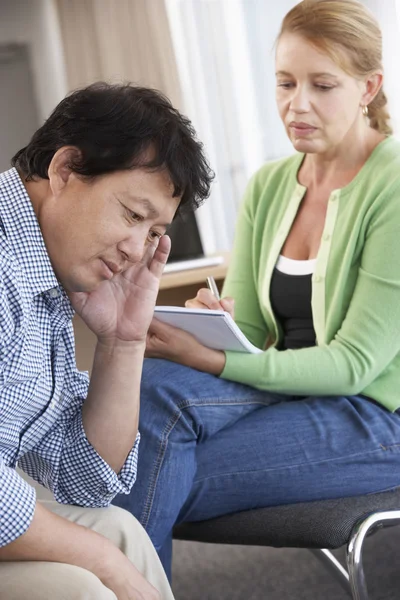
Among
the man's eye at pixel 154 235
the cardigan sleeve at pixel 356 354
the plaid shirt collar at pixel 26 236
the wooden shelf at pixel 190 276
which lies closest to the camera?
the plaid shirt collar at pixel 26 236

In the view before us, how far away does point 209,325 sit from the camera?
1458 mm

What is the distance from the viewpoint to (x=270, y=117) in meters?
3.99

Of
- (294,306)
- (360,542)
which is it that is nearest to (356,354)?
(294,306)

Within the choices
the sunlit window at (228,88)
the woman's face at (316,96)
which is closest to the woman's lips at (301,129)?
the woman's face at (316,96)

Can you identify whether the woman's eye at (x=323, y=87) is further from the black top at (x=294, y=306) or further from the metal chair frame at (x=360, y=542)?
the metal chair frame at (x=360, y=542)

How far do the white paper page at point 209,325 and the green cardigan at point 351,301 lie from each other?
3 centimetres

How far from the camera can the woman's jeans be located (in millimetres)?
1401

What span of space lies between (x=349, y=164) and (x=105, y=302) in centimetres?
70

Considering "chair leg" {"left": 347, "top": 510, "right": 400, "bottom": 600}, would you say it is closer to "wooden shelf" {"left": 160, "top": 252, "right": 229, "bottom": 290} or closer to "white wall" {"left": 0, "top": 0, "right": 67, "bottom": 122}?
"wooden shelf" {"left": 160, "top": 252, "right": 229, "bottom": 290}

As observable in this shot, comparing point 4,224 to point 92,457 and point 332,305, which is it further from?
point 332,305

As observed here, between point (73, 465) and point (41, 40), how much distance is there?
348cm

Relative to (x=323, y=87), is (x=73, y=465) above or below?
below

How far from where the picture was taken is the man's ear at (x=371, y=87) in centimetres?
172

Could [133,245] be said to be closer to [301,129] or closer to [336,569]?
[301,129]
